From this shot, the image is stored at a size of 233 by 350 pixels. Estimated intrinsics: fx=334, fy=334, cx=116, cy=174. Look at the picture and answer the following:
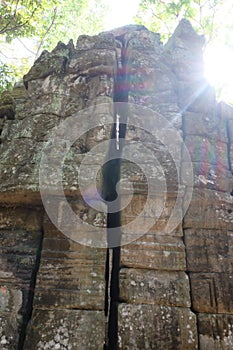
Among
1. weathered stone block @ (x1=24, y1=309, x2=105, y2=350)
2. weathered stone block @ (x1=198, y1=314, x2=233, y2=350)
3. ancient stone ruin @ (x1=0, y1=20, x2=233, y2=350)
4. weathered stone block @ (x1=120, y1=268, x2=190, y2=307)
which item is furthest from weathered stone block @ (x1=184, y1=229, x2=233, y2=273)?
weathered stone block @ (x1=24, y1=309, x2=105, y2=350)

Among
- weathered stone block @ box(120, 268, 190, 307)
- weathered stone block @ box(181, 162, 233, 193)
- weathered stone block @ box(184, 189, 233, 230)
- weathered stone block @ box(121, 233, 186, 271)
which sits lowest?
weathered stone block @ box(120, 268, 190, 307)

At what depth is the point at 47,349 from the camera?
134 inches

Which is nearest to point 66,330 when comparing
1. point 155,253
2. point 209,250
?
point 155,253

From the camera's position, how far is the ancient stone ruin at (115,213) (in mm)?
3631

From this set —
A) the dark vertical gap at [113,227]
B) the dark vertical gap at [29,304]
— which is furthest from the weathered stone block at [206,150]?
the dark vertical gap at [29,304]

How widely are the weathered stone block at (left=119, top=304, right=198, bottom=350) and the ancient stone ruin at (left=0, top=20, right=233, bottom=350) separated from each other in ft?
0.04

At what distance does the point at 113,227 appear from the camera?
Answer: 427 cm

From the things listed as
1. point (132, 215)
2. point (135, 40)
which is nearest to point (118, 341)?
point (132, 215)

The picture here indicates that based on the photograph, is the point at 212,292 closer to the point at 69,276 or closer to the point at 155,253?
the point at 155,253

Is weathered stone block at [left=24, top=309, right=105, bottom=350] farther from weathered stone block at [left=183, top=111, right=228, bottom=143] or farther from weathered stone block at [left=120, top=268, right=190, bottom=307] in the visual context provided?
weathered stone block at [left=183, top=111, right=228, bottom=143]

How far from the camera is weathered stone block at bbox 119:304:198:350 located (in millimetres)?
3502

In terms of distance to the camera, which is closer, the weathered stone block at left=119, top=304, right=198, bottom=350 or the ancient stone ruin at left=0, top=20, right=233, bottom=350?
the weathered stone block at left=119, top=304, right=198, bottom=350

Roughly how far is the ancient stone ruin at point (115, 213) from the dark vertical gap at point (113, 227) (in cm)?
2

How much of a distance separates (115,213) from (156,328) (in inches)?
56.9
